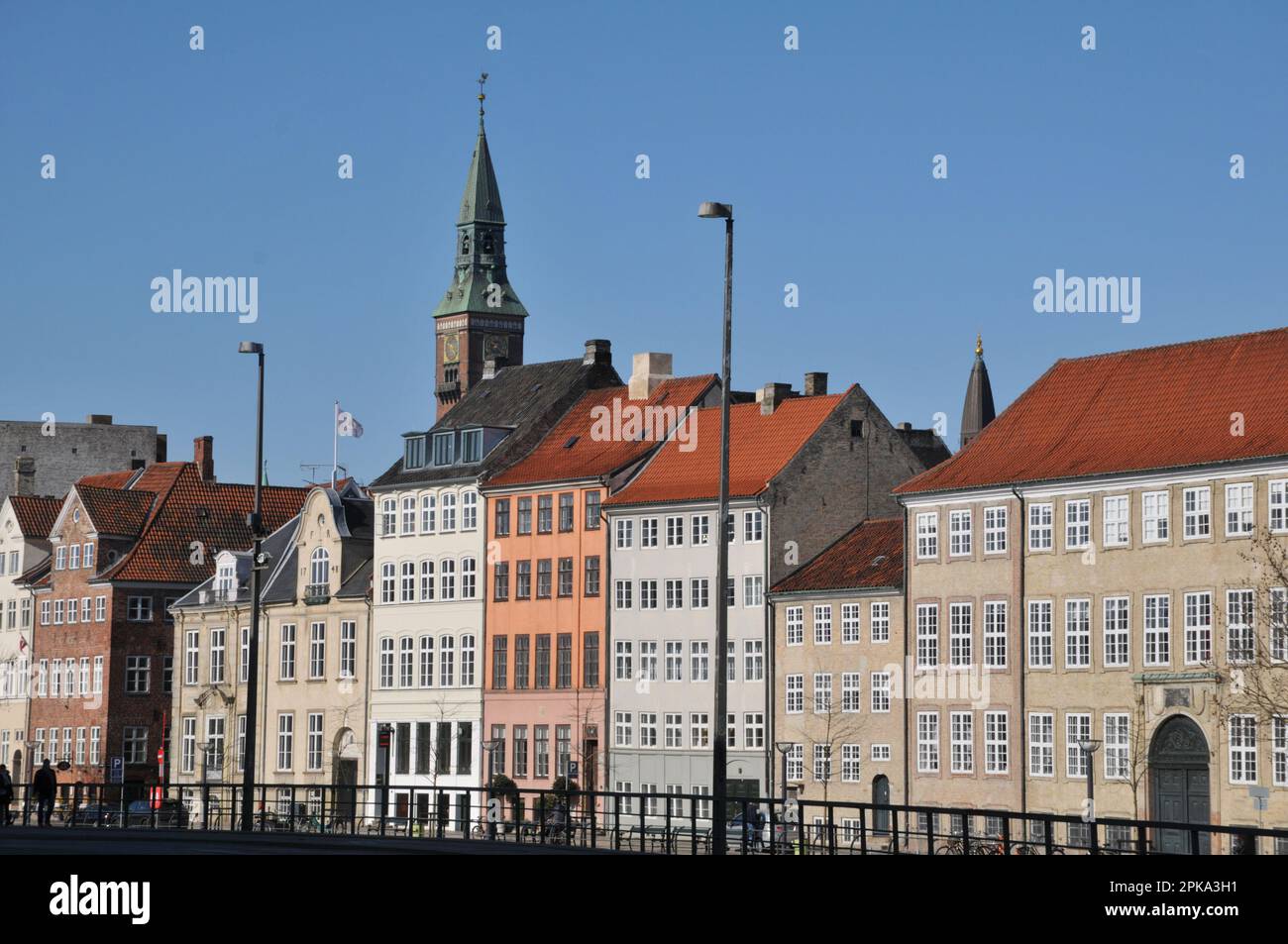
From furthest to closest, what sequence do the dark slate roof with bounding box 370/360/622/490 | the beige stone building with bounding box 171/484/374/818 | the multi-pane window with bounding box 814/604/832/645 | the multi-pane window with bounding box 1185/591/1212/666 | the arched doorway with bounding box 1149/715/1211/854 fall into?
the beige stone building with bounding box 171/484/374/818 → the dark slate roof with bounding box 370/360/622/490 → the multi-pane window with bounding box 814/604/832/645 → the multi-pane window with bounding box 1185/591/1212/666 → the arched doorway with bounding box 1149/715/1211/854

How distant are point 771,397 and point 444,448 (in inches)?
678

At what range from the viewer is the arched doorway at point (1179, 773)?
74312 millimetres

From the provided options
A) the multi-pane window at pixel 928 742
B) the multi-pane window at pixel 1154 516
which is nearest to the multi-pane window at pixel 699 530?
the multi-pane window at pixel 928 742

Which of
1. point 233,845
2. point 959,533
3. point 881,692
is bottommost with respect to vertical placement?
point 233,845

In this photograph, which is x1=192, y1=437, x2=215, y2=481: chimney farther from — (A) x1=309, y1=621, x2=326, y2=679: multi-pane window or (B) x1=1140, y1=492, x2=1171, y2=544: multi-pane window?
(B) x1=1140, y1=492, x2=1171, y2=544: multi-pane window

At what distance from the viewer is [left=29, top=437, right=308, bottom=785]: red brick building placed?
403ft

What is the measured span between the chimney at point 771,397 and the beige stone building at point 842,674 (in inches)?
316

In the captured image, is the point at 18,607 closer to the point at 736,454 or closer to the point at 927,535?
the point at 736,454

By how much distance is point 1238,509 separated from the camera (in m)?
74.1

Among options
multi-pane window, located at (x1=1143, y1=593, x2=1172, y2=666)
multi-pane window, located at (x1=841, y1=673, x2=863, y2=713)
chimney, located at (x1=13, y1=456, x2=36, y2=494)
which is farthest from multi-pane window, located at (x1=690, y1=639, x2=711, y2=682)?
chimney, located at (x1=13, y1=456, x2=36, y2=494)

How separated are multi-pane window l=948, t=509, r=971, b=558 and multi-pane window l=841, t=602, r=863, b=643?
4852mm

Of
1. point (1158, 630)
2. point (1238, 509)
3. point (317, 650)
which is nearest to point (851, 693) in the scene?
point (1158, 630)
